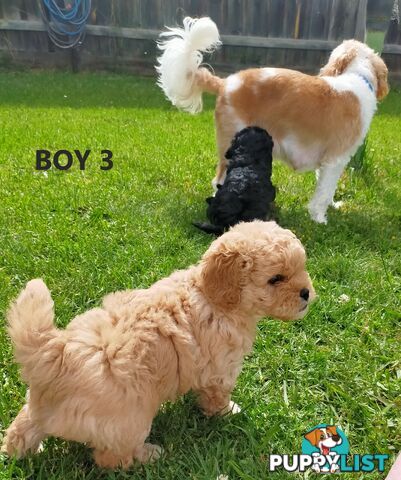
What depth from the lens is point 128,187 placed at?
17.1 feet

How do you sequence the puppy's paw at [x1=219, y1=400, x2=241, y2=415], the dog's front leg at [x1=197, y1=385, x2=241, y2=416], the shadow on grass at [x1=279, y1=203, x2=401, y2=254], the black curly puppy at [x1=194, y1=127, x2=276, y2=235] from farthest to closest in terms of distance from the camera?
the shadow on grass at [x1=279, y1=203, x2=401, y2=254] → the black curly puppy at [x1=194, y1=127, x2=276, y2=235] → the puppy's paw at [x1=219, y1=400, x2=241, y2=415] → the dog's front leg at [x1=197, y1=385, x2=241, y2=416]

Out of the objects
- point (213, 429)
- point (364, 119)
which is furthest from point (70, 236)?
point (364, 119)

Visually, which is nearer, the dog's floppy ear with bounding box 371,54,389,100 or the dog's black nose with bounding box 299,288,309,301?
the dog's black nose with bounding box 299,288,309,301

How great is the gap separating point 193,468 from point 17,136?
6001 mm

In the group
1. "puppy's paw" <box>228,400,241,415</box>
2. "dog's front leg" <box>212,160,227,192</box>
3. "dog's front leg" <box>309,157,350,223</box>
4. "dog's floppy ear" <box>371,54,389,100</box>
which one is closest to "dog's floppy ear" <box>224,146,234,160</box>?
"dog's front leg" <box>212,160,227,192</box>

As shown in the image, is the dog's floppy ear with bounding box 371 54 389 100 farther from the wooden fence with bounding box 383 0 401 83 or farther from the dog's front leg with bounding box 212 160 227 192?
the wooden fence with bounding box 383 0 401 83

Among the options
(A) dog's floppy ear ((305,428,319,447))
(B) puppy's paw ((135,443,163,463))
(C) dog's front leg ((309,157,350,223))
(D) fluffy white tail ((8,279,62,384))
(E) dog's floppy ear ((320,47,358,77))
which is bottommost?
(A) dog's floppy ear ((305,428,319,447))

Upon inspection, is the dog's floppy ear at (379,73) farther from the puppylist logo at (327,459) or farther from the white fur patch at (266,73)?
the puppylist logo at (327,459)

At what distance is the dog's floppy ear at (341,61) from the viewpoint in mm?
4930

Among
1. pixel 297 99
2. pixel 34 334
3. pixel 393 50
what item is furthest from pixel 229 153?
pixel 393 50

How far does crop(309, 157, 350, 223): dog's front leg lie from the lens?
482 cm

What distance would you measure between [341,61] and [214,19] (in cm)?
838

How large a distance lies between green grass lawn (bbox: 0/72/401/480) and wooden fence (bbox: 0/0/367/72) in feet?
18.8

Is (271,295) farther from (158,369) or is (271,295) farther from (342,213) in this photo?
(342,213)
